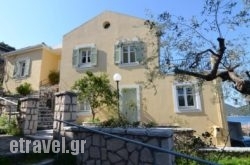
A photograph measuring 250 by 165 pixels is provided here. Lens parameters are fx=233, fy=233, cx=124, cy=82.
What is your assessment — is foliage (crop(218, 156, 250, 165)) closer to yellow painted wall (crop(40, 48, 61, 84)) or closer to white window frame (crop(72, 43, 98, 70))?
white window frame (crop(72, 43, 98, 70))

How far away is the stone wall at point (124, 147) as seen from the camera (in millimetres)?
5137

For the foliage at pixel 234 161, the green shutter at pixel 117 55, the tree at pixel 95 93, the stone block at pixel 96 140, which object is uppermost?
the green shutter at pixel 117 55

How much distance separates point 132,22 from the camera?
16891 millimetres

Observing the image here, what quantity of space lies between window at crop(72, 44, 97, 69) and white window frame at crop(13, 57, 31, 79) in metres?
4.95

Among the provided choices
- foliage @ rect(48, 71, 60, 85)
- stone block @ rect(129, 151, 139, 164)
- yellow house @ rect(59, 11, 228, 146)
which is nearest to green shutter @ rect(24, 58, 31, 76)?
foliage @ rect(48, 71, 60, 85)

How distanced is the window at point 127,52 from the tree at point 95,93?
220 centimetres

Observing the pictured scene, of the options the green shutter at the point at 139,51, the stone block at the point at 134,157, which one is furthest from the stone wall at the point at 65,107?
the green shutter at the point at 139,51

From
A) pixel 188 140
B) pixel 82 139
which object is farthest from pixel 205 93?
pixel 82 139

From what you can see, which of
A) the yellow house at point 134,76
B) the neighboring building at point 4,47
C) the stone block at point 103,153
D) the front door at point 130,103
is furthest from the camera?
the neighboring building at point 4,47

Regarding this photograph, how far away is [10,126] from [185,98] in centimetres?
953

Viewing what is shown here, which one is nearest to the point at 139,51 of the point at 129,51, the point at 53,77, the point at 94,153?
the point at 129,51

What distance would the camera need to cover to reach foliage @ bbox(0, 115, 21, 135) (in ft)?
28.3

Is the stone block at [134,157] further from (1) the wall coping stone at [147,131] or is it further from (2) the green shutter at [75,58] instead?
(2) the green shutter at [75,58]

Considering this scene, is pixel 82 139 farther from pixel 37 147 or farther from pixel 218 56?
pixel 218 56
